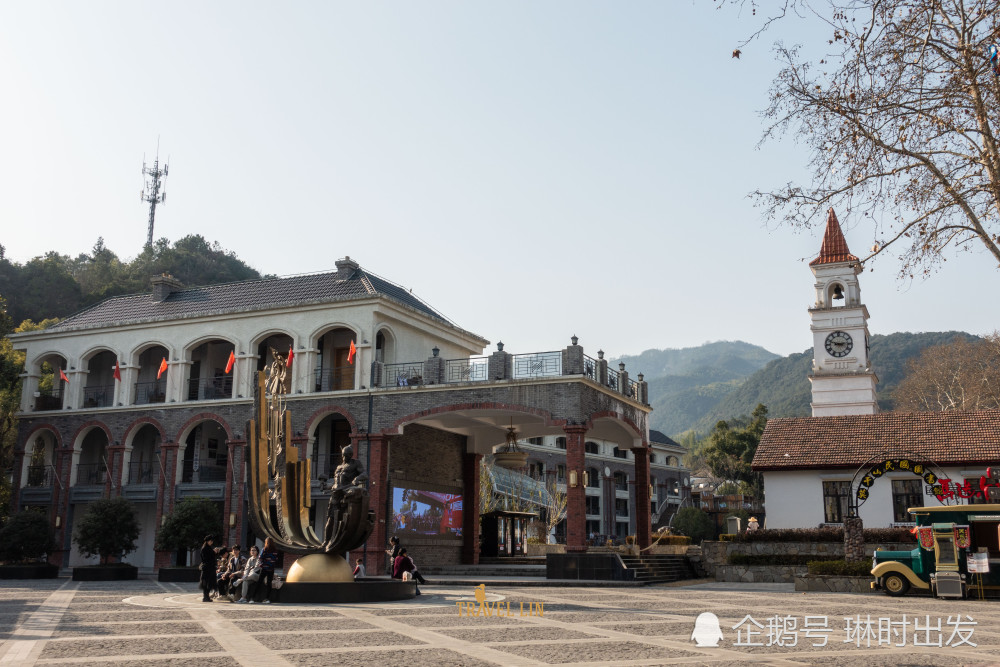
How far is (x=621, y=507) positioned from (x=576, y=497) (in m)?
46.1

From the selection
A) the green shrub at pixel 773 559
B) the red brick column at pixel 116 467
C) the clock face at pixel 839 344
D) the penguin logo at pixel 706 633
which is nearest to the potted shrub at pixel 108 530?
the red brick column at pixel 116 467

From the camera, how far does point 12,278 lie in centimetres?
5522

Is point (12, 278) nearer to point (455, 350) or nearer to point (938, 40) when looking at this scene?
point (455, 350)

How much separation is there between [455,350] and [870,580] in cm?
1781

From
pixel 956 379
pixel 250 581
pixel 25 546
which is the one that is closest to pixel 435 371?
pixel 250 581

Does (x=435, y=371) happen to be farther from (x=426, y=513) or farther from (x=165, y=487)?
(x=165, y=487)

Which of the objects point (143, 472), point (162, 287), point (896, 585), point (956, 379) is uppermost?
point (162, 287)

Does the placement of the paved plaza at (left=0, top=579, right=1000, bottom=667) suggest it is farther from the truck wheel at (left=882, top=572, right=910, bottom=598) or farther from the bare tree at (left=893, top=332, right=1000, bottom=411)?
the bare tree at (left=893, top=332, right=1000, bottom=411)

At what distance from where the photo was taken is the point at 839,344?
4603 cm

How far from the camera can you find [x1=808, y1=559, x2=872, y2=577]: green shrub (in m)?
20.5

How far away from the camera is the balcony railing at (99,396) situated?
34.2 m

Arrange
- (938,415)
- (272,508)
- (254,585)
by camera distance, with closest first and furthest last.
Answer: (254,585), (272,508), (938,415)

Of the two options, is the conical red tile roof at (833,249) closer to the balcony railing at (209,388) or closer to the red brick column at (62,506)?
the balcony railing at (209,388)

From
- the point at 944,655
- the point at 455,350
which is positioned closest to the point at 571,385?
the point at 455,350
